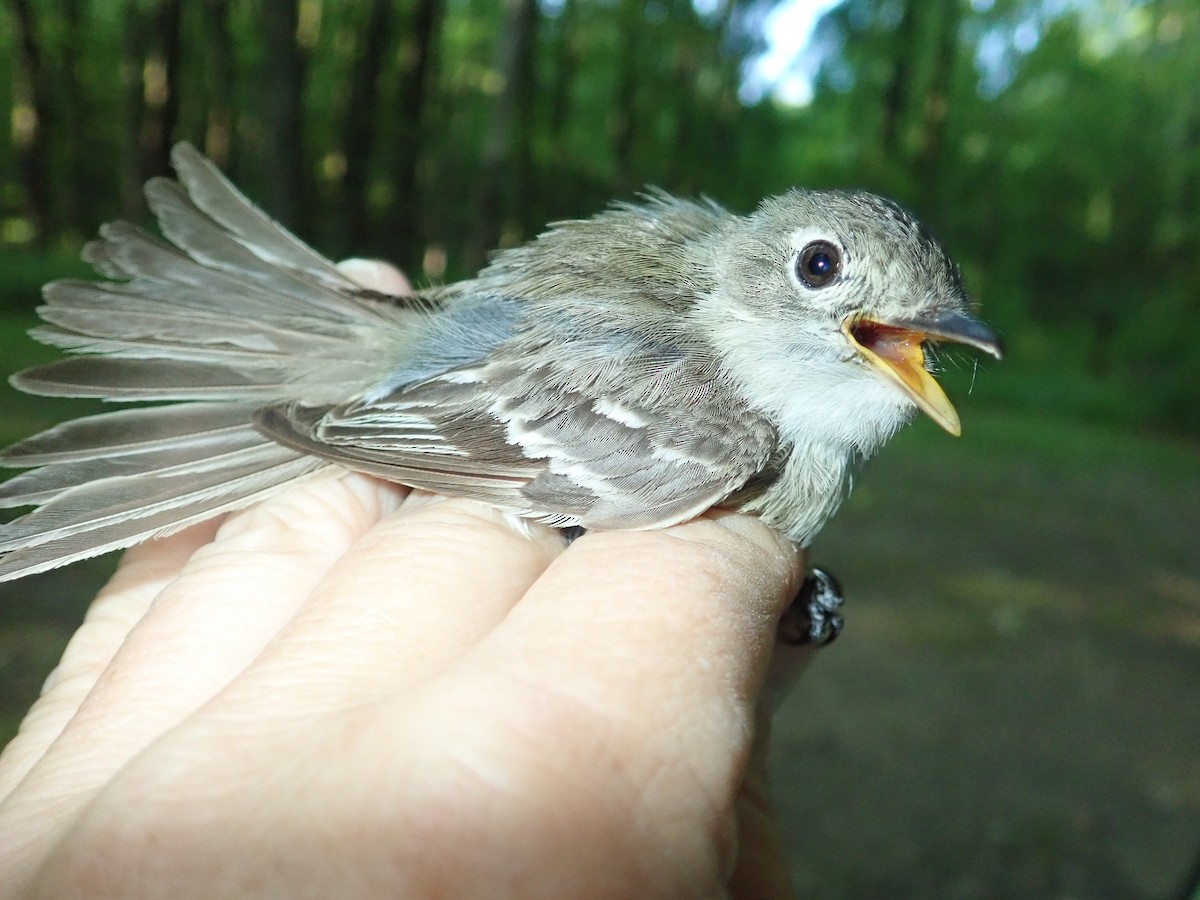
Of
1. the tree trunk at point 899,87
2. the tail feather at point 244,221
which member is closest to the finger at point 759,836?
the tail feather at point 244,221

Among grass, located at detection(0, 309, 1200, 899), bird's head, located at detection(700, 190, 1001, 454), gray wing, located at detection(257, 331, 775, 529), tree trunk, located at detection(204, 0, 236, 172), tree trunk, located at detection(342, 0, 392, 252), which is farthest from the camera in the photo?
tree trunk, located at detection(204, 0, 236, 172)

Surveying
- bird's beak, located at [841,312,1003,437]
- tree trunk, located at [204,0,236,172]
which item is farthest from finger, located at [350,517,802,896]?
tree trunk, located at [204,0,236,172]

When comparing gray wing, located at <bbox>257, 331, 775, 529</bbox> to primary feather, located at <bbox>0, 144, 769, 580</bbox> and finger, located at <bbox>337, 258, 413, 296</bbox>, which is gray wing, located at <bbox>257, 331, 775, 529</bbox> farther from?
finger, located at <bbox>337, 258, 413, 296</bbox>

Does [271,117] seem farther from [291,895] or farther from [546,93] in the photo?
[546,93]

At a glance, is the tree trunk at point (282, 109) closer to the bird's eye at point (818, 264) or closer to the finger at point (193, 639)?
the finger at point (193, 639)

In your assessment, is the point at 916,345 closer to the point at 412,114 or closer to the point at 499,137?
the point at 499,137
